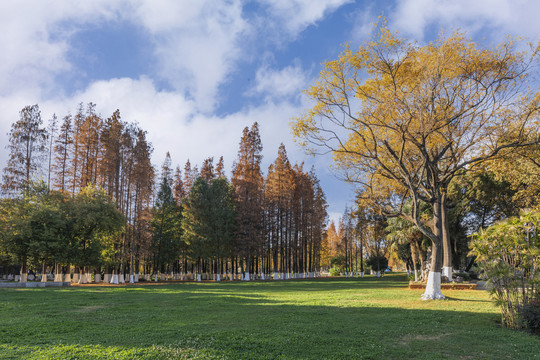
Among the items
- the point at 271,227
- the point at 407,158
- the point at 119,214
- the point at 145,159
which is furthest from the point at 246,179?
the point at 407,158

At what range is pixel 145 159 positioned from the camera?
1329 inches

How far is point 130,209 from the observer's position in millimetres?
33125

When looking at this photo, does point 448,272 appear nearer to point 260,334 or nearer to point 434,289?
point 434,289

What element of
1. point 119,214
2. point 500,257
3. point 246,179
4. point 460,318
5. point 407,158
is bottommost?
point 460,318

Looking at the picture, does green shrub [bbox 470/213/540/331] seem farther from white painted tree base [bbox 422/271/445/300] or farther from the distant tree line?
the distant tree line

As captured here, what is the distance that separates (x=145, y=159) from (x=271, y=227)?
1695cm

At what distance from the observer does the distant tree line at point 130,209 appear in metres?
25.2

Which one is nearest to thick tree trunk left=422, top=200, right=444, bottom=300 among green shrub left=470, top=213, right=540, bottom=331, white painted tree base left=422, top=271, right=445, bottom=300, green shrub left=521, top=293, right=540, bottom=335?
white painted tree base left=422, top=271, right=445, bottom=300

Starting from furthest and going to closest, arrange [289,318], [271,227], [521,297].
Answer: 1. [271,227]
2. [289,318]
3. [521,297]

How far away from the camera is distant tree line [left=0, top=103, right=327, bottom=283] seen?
25.2 m

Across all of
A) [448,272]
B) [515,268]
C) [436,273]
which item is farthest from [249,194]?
[515,268]

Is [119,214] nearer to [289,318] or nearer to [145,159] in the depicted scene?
[145,159]

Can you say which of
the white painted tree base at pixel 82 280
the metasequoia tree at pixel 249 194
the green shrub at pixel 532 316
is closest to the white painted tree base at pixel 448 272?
the green shrub at pixel 532 316

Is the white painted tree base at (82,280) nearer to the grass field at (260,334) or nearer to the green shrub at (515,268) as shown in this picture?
the grass field at (260,334)
